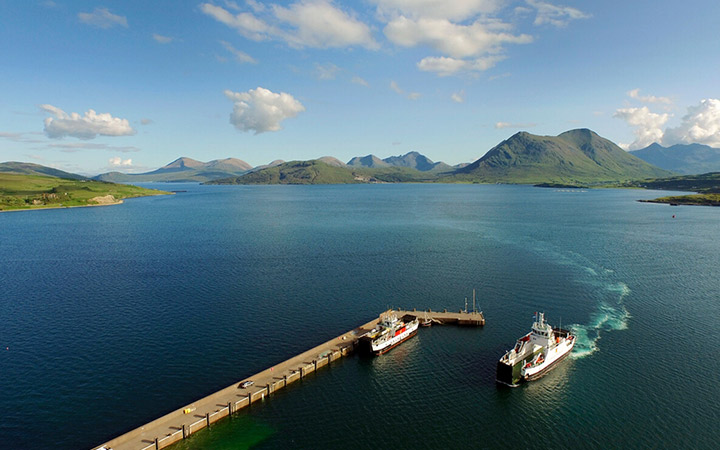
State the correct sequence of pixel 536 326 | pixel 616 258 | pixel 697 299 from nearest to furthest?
pixel 536 326, pixel 697 299, pixel 616 258

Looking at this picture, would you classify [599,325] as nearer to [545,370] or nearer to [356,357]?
[545,370]

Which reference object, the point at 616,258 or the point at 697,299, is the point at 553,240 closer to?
the point at 616,258

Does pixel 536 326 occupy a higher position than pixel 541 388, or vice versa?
pixel 536 326

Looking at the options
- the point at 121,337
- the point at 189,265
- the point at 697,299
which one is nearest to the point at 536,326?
the point at 697,299

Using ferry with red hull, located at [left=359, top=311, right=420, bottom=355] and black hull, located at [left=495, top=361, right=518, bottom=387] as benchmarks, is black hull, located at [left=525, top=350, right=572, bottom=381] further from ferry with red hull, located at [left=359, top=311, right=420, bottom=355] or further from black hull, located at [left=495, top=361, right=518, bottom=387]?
ferry with red hull, located at [left=359, top=311, right=420, bottom=355]

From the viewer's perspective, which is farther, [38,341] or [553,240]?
[553,240]

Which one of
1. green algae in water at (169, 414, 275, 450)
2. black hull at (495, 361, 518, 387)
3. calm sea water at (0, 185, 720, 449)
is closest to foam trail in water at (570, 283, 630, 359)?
calm sea water at (0, 185, 720, 449)
